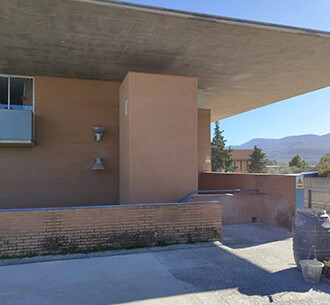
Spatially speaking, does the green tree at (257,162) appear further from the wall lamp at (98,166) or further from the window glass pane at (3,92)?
the window glass pane at (3,92)

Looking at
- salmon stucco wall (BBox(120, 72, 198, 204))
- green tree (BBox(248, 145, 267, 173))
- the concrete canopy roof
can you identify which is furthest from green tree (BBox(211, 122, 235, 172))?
salmon stucco wall (BBox(120, 72, 198, 204))

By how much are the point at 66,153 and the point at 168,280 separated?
827 centimetres

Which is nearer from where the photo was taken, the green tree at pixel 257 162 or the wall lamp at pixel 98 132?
the wall lamp at pixel 98 132

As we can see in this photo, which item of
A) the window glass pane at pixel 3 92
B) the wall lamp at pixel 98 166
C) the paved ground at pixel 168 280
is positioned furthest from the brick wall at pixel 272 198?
the window glass pane at pixel 3 92

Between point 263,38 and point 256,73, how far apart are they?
3.54 metres

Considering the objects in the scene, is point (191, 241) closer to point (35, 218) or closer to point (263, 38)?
point (35, 218)

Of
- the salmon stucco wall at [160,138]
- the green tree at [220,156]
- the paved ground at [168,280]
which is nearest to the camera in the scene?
the paved ground at [168,280]

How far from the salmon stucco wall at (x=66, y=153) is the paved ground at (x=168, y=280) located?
598cm

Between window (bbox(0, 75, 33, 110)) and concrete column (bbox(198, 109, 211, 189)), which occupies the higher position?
window (bbox(0, 75, 33, 110))

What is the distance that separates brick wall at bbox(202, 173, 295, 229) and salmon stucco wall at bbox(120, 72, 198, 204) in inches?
78.9

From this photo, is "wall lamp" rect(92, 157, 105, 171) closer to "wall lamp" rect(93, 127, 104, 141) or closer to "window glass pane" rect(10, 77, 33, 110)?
"wall lamp" rect(93, 127, 104, 141)

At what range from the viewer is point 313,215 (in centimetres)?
606

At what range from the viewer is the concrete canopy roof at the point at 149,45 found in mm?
7867

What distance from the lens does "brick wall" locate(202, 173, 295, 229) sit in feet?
→ 31.3
